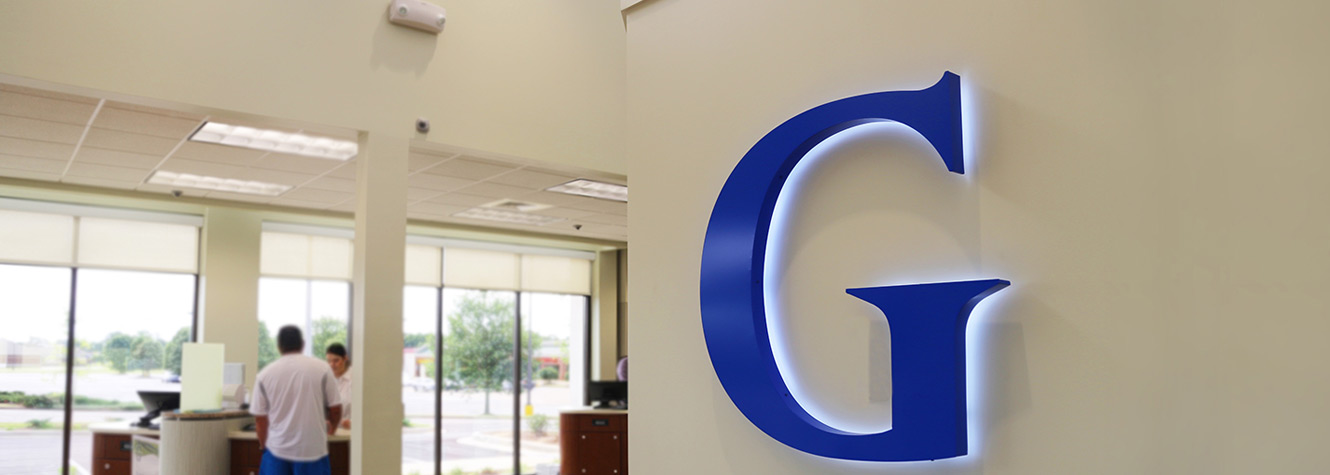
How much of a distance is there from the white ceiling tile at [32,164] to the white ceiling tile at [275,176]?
56.4 inches

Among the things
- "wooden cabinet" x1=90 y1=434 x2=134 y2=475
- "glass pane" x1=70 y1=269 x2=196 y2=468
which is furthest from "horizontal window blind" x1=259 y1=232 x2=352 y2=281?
"wooden cabinet" x1=90 y1=434 x2=134 y2=475

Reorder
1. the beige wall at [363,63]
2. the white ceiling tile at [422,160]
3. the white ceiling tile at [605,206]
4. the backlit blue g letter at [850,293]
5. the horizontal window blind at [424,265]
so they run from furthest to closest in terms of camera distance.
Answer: the horizontal window blind at [424,265], the white ceiling tile at [605,206], the white ceiling tile at [422,160], the beige wall at [363,63], the backlit blue g letter at [850,293]

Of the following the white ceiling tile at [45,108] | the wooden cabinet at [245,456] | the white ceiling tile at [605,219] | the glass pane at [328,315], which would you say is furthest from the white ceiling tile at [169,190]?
the white ceiling tile at [605,219]

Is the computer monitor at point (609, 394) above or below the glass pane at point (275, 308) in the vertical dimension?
below

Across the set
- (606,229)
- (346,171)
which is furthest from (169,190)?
(606,229)

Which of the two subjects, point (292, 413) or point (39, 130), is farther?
point (39, 130)

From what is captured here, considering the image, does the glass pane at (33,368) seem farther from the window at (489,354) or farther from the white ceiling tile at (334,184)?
the window at (489,354)

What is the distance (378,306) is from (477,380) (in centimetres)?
691

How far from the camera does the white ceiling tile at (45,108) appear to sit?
5.90 m

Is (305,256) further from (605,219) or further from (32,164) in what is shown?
(605,219)

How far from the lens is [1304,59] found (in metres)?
1.90

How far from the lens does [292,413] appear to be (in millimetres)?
6430

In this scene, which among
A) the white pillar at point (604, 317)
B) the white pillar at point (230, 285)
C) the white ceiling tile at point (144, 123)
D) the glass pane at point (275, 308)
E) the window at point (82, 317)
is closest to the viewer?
the white ceiling tile at point (144, 123)

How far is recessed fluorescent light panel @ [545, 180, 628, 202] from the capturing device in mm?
8602
